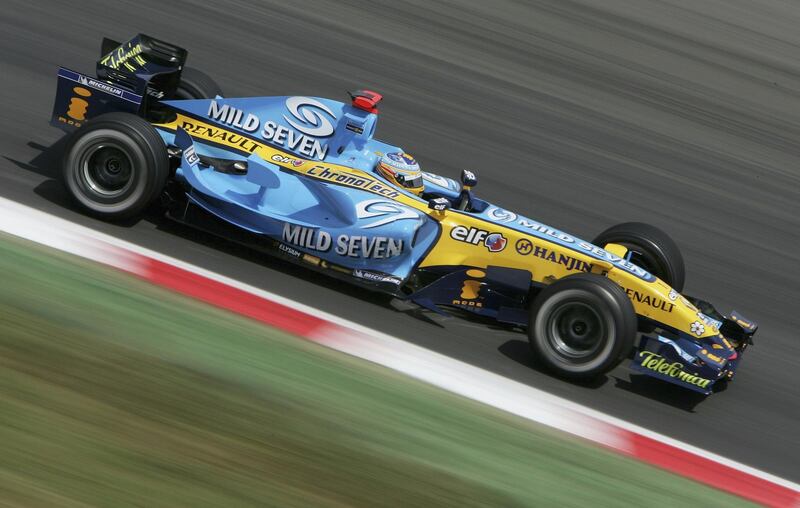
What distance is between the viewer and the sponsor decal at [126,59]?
746 centimetres

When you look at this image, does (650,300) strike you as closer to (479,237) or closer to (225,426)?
(479,237)

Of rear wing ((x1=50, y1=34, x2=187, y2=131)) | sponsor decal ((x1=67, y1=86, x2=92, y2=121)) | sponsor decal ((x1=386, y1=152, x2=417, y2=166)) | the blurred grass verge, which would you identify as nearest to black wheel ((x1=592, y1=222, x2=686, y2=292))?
sponsor decal ((x1=386, y1=152, x2=417, y2=166))

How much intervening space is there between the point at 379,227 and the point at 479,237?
690 millimetres

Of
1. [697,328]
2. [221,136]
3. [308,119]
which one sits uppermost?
[308,119]

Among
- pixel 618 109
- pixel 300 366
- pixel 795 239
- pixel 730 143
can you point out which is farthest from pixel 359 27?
pixel 300 366

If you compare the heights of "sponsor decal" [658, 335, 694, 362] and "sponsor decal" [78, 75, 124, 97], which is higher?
"sponsor decal" [658, 335, 694, 362]

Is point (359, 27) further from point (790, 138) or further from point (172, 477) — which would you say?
point (172, 477)

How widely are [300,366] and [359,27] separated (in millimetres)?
7949

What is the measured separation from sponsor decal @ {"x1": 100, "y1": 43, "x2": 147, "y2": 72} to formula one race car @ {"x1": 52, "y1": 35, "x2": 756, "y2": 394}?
0.78 feet

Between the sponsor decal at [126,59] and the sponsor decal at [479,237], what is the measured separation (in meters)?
2.78

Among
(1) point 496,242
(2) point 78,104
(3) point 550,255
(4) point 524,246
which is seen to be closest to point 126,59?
(2) point 78,104

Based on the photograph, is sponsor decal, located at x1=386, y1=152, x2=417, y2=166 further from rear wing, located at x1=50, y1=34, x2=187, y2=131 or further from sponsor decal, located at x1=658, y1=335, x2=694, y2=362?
sponsor decal, located at x1=658, y1=335, x2=694, y2=362

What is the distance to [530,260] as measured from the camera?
264 inches

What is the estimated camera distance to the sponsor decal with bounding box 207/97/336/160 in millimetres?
7277
